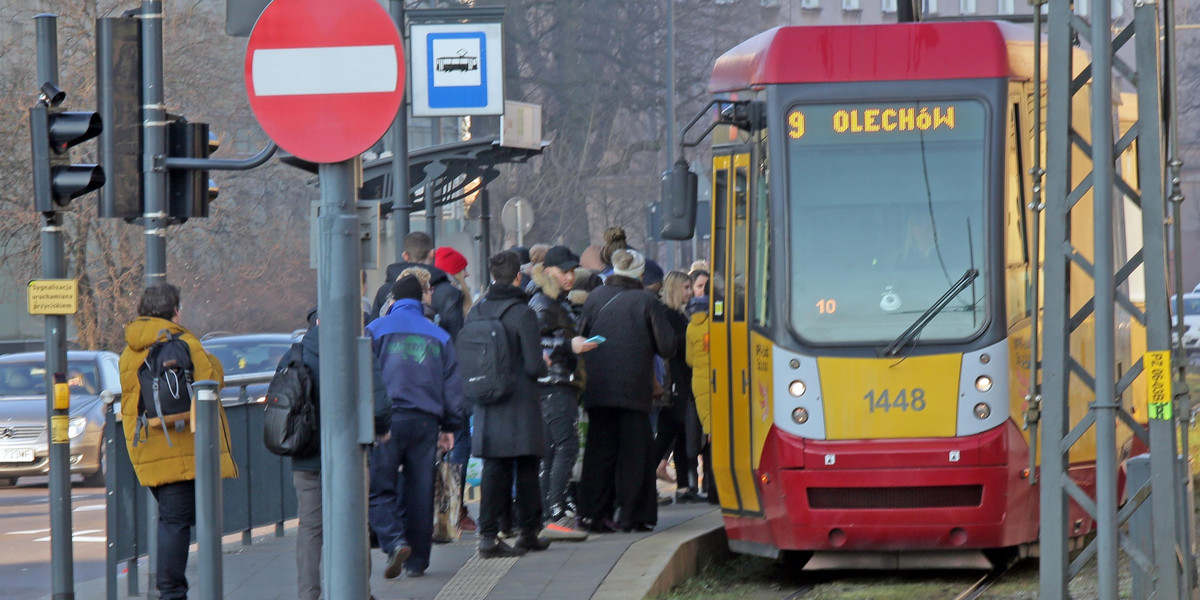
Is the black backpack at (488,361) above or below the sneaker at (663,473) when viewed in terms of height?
above

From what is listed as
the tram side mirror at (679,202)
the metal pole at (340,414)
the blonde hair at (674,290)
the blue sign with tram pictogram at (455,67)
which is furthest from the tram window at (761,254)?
the blue sign with tram pictogram at (455,67)

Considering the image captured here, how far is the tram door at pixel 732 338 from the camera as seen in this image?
9.73m

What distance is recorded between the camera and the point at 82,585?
10.2 metres

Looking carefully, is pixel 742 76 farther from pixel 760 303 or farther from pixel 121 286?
pixel 121 286

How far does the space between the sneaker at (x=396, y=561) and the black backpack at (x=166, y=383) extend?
4.71 feet

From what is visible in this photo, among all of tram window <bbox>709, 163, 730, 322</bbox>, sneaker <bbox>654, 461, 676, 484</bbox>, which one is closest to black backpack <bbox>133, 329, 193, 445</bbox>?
tram window <bbox>709, 163, 730, 322</bbox>

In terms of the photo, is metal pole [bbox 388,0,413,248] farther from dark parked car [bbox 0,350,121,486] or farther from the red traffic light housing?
the red traffic light housing

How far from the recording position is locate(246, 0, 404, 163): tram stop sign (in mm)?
5461

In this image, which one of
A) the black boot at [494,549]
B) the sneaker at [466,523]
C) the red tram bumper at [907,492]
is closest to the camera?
the red tram bumper at [907,492]

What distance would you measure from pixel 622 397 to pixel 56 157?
3.72 meters

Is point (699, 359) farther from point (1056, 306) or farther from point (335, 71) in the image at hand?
point (335, 71)

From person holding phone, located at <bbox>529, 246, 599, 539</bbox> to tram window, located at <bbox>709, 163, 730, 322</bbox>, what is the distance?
77 cm

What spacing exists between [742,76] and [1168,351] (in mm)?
3695

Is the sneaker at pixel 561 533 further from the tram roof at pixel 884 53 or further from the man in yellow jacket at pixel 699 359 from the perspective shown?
the tram roof at pixel 884 53
